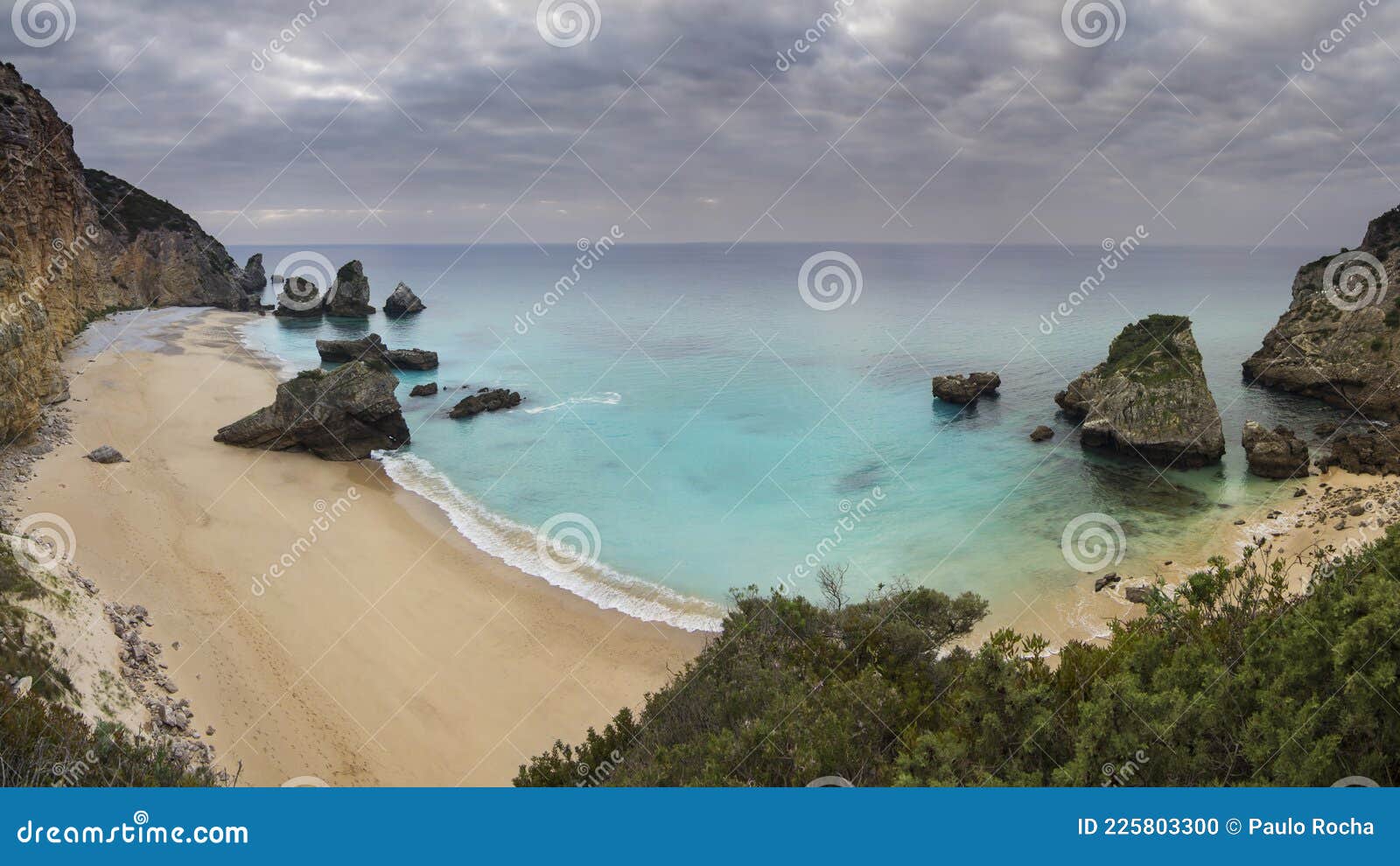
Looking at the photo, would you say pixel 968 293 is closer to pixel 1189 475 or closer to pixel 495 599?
pixel 1189 475

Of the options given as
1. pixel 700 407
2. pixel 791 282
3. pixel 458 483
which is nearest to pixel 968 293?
pixel 791 282

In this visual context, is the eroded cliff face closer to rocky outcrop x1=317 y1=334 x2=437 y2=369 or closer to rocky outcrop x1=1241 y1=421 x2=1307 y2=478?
rocky outcrop x1=317 y1=334 x2=437 y2=369

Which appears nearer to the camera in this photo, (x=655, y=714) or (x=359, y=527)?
(x=655, y=714)

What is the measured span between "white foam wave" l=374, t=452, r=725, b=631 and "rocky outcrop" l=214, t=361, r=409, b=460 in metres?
3.93

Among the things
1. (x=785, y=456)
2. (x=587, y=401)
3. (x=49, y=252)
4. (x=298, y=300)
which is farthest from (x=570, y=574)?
(x=298, y=300)

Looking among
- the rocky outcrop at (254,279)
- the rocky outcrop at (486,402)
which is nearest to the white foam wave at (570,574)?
the rocky outcrop at (486,402)

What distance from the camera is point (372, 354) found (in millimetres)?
58312

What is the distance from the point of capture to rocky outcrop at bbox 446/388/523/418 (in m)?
44.2

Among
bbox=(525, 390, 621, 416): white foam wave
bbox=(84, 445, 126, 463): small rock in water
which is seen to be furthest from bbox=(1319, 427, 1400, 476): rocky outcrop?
bbox=(84, 445, 126, 463): small rock in water

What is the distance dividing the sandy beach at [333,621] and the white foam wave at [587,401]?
14.7 m

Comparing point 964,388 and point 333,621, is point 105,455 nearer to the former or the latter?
point 333,621

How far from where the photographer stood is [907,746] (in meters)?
8.65

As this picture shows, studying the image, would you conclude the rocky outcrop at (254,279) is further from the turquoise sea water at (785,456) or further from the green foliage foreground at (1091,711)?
the green foliage foreground at (1091,711)

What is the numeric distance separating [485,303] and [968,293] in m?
75.7
